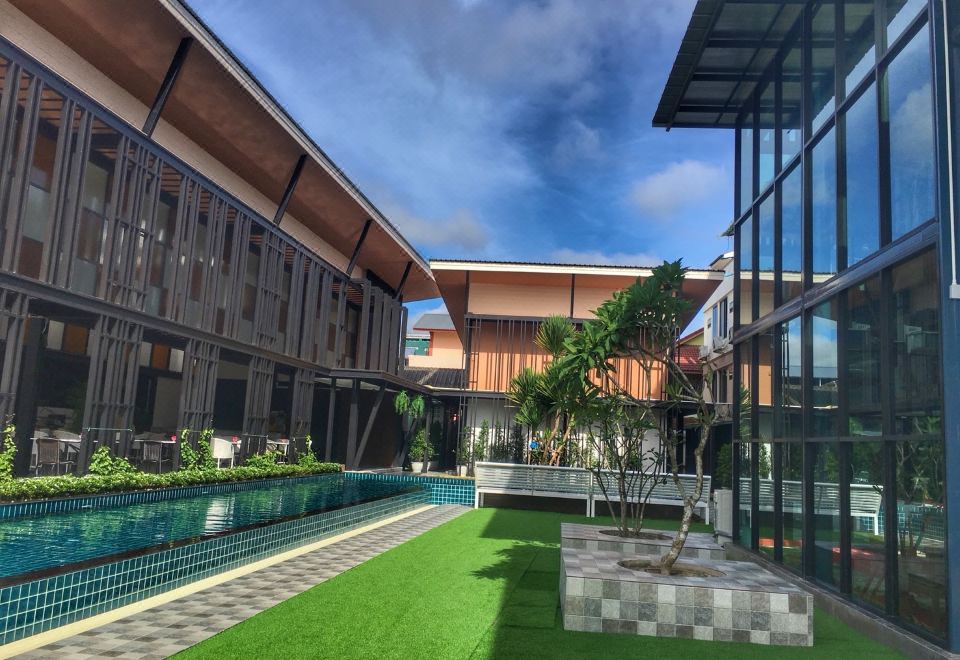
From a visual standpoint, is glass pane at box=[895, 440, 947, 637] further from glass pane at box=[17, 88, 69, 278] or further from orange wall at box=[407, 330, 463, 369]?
orange wall at box=[407, 330, 463, 369]

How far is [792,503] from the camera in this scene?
796 centimetres

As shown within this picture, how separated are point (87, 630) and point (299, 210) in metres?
18.6

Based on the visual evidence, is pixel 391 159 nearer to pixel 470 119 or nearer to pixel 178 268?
pixel 470 119

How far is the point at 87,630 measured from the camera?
491cm

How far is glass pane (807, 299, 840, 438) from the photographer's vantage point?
6.86 meters

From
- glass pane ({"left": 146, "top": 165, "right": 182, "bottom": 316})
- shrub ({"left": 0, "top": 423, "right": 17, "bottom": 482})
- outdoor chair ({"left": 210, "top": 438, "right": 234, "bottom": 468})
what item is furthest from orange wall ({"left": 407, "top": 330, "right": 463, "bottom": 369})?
shrub ({"left": 0, "top": 423, "right": 17, "bottom": 482})

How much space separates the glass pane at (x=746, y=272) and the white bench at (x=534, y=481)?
7021 mm

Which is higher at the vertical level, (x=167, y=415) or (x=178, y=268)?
(x=178, y=268)

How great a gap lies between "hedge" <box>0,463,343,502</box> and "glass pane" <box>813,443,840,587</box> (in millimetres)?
9951

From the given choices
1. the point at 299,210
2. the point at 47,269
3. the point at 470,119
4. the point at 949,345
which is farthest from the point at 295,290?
the point at 949,345

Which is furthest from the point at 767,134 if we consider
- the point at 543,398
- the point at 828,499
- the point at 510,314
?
the point at 510,314

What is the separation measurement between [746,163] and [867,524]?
5909mm

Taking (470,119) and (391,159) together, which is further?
(391,159)

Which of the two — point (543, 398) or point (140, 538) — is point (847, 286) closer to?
point (140, 538)
